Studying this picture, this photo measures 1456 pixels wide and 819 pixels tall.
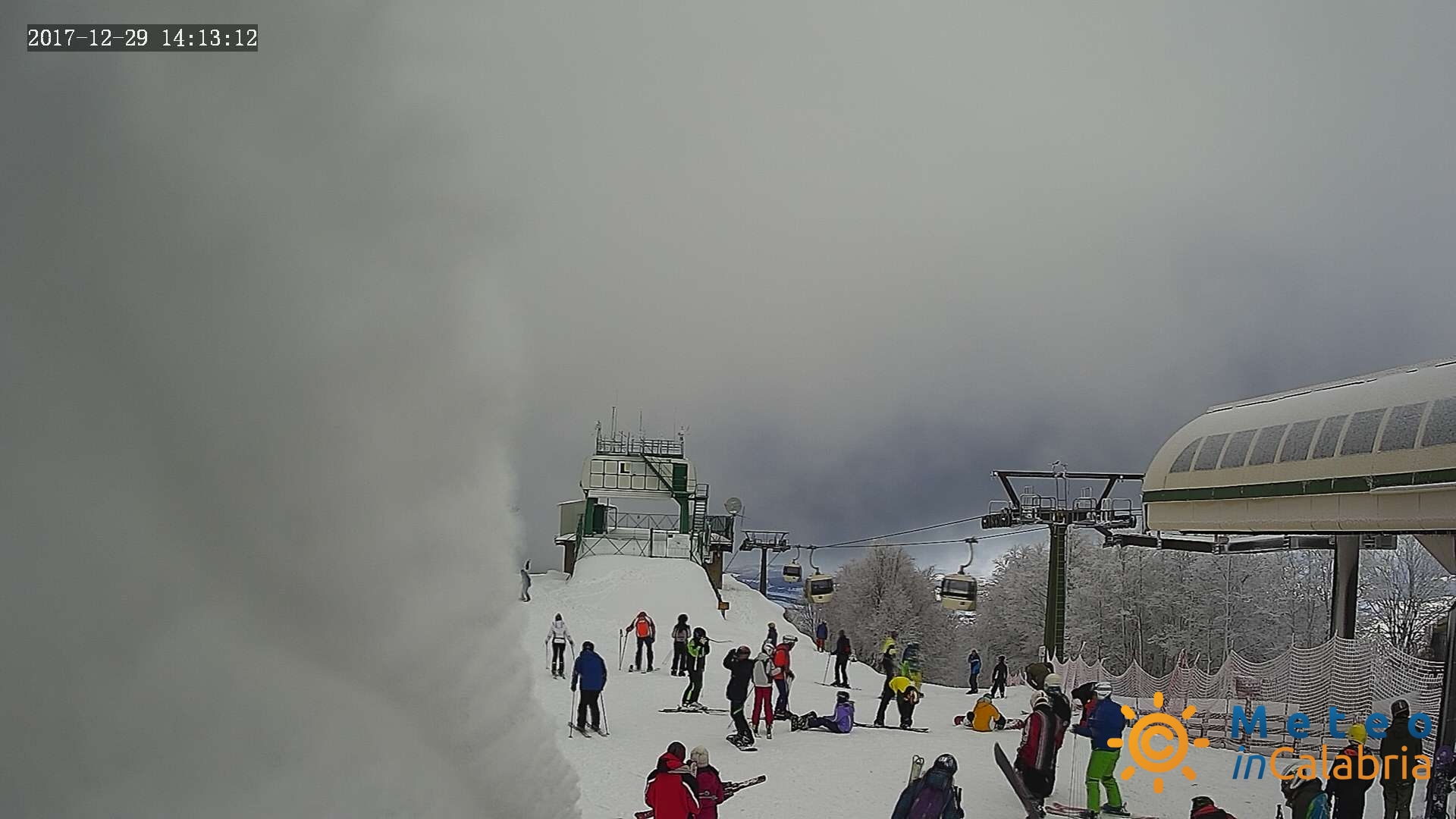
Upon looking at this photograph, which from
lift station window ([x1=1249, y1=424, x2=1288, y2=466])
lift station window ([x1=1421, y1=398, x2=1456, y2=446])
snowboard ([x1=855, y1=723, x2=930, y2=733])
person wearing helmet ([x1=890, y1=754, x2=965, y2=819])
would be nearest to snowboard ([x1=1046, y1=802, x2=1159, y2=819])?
person wearing helmet ([x1=890, y1=754, x2=965, y2=819])

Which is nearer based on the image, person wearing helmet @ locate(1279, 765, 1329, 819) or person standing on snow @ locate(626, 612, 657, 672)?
person wearing helmet @ locate(1279, 765, 1329, 819)

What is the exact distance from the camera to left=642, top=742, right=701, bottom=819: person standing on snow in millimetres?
8961

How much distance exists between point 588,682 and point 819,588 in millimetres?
14823

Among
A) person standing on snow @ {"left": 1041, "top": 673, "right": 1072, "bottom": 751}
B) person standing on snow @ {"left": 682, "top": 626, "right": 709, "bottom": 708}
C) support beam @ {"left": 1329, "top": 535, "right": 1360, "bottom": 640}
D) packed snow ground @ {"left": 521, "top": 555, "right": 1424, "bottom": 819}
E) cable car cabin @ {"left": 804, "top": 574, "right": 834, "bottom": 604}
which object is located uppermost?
support beam @ {"left": 1329, "top": 535, "right": 1360, "bottom": 640}

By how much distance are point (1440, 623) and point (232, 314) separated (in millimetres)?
23793

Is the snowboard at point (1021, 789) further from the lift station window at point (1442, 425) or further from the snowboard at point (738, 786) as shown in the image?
the lift station window at point (1442, 425)

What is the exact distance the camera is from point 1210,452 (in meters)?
18.5

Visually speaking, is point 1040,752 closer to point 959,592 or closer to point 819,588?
point 959,592

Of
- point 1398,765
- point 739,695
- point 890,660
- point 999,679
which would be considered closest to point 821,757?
point 739,695

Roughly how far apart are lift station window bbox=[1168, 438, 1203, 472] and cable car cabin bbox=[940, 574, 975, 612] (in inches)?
251

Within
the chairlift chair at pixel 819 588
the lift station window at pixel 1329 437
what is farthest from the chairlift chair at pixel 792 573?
the lift station window at pixel 1329 437

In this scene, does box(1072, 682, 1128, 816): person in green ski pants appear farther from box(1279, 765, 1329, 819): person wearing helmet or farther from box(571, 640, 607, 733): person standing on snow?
box(571, 640, 607, 733): person standing on snow

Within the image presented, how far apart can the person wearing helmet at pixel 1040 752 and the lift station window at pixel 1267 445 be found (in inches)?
304

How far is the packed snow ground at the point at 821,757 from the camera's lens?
1245cm
